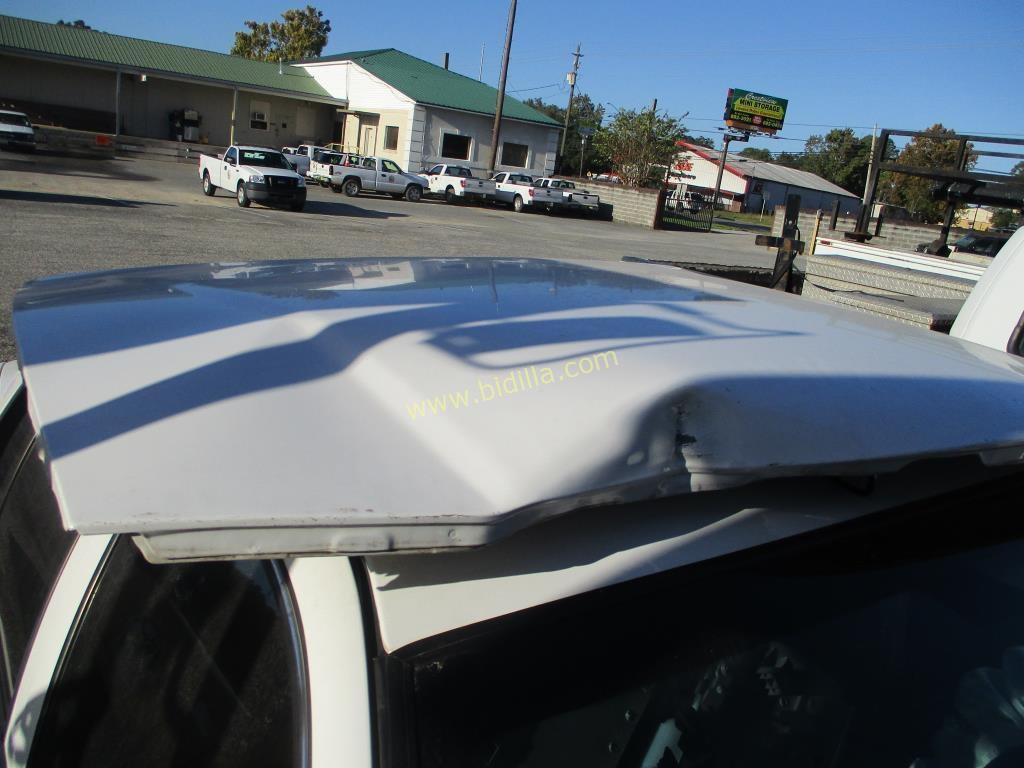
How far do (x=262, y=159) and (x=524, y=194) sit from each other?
14.2 metres

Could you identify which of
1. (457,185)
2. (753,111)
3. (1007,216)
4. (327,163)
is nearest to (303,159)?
(327,163)

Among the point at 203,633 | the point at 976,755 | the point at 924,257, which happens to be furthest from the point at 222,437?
the point at 924,257

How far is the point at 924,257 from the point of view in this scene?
542 centimetres

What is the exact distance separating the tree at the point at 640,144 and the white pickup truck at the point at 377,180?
12.4 m

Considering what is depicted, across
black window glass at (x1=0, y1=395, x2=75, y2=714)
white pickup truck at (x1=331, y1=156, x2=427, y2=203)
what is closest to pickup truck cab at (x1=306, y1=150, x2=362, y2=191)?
white pickup truck at (x1=331, y1=156, x2=427, y2=203)

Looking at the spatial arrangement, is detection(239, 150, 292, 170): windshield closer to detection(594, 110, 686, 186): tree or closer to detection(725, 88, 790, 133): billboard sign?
detection(594, 110, 686, 186): tree

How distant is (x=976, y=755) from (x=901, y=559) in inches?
13.7

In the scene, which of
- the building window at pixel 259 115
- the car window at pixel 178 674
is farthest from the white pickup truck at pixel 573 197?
the car window at pixel 178 674

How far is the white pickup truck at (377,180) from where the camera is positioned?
110 feet

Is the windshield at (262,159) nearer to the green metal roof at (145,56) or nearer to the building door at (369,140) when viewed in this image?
the building door at (369,140)

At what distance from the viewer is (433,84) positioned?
47.4 m

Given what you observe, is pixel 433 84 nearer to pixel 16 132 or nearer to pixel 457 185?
pixel 457 185

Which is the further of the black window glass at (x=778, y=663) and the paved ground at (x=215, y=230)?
the paved ground at (x=215, y=230)

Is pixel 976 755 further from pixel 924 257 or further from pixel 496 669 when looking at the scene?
pixel 924 257
